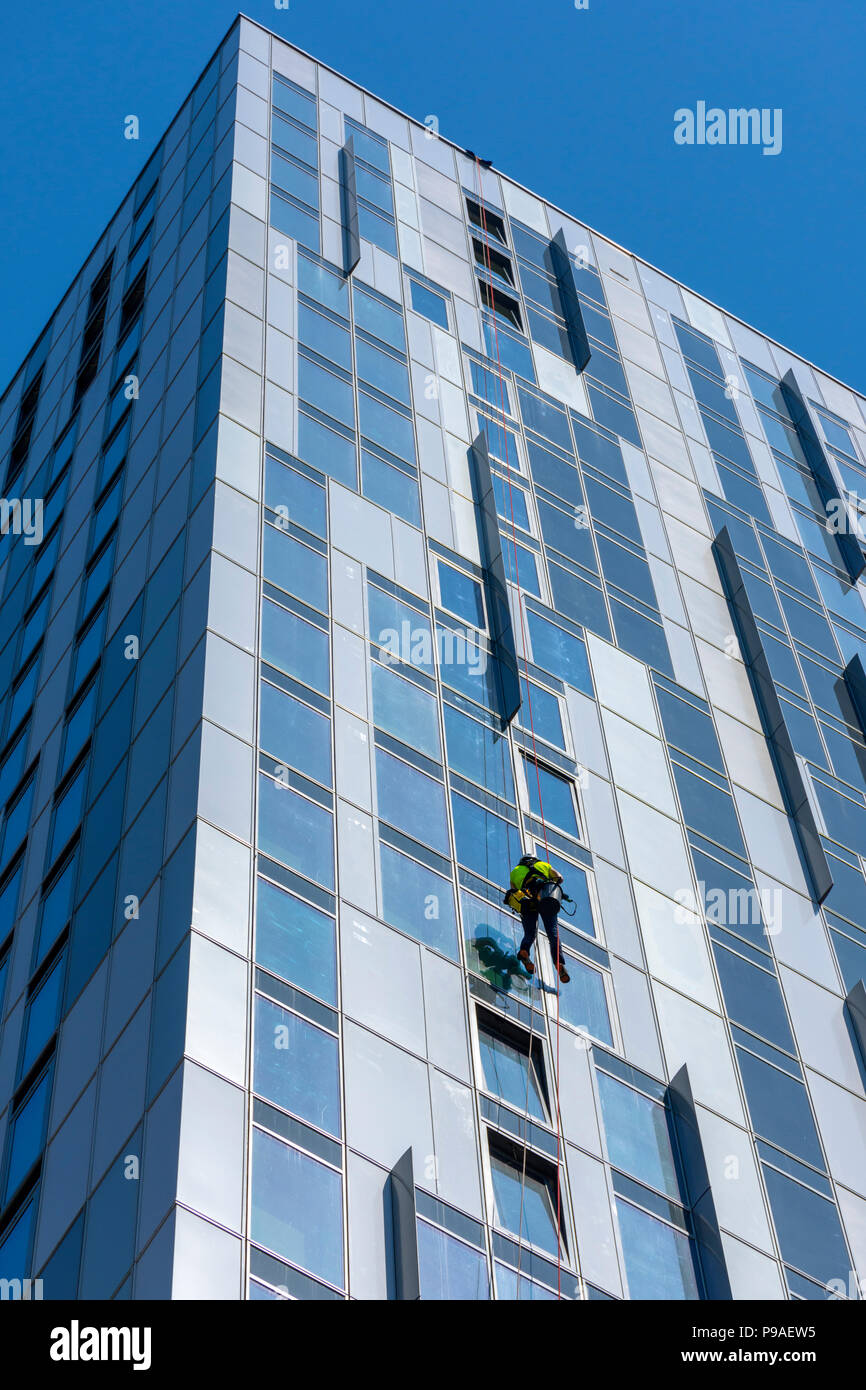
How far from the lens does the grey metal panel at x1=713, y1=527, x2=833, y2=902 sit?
32438 millimetres

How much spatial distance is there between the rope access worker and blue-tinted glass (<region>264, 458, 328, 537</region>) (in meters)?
7.55

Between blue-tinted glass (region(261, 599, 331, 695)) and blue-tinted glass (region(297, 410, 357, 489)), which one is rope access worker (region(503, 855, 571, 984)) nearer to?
blue-tinted glass (region(261, 599, 331, 695))

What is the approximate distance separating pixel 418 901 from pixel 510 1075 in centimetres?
279


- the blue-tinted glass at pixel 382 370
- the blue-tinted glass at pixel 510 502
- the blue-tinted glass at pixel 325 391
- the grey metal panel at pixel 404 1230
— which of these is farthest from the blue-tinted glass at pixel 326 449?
the grey metal panel at pixel 404 1230

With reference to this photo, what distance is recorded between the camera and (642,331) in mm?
46281

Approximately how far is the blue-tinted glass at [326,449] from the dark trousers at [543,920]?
9.51 m

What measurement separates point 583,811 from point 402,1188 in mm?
9437

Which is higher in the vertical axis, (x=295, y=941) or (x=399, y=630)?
(x=399, y=630)

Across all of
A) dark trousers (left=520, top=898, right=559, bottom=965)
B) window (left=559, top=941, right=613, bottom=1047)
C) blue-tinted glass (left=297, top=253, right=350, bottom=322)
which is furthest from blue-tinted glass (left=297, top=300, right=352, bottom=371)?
window (left=559, top=941, right=613, bottom=1047)

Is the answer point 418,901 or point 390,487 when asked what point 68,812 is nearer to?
point 418,901

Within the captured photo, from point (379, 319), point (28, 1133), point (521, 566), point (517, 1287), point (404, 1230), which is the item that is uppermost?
point (379, 319)

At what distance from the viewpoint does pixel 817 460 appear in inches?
1849

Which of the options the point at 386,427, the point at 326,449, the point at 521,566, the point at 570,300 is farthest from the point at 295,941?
the point at 570,300

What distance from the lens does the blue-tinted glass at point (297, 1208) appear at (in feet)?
64.1
